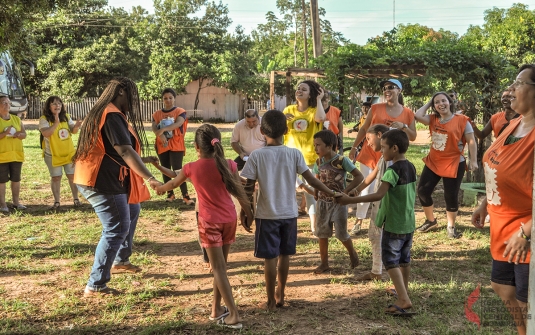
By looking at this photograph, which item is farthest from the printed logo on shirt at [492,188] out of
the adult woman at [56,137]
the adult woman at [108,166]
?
the adult woman at [56,137]

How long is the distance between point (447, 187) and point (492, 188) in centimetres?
418

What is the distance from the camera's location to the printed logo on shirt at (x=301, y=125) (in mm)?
6980

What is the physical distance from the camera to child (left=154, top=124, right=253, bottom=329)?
4.11 meters

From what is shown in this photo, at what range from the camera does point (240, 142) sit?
7.96 m

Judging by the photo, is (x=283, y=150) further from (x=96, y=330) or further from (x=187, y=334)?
(x=96, y=330)

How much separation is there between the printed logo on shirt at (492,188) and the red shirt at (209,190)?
1.97 m

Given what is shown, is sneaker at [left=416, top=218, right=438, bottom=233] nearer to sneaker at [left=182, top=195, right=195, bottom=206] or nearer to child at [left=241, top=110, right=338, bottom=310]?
child at [left=241, top=110, right=338, bottom=310]

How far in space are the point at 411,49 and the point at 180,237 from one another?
581 cm

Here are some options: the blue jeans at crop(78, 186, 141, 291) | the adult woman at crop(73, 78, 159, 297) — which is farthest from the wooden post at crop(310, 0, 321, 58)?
the blue jeans at crop(78, 186, 141, 291)

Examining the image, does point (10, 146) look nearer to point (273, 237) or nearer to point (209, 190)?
point (209, 190)

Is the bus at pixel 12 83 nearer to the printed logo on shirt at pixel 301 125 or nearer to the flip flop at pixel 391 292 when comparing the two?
the printed logo on shirt at pixel 301 125

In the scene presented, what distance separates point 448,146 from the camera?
279 inches

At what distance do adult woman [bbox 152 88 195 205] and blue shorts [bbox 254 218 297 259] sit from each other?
4.77m

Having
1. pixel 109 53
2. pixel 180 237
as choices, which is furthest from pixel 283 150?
pixel 109 53
